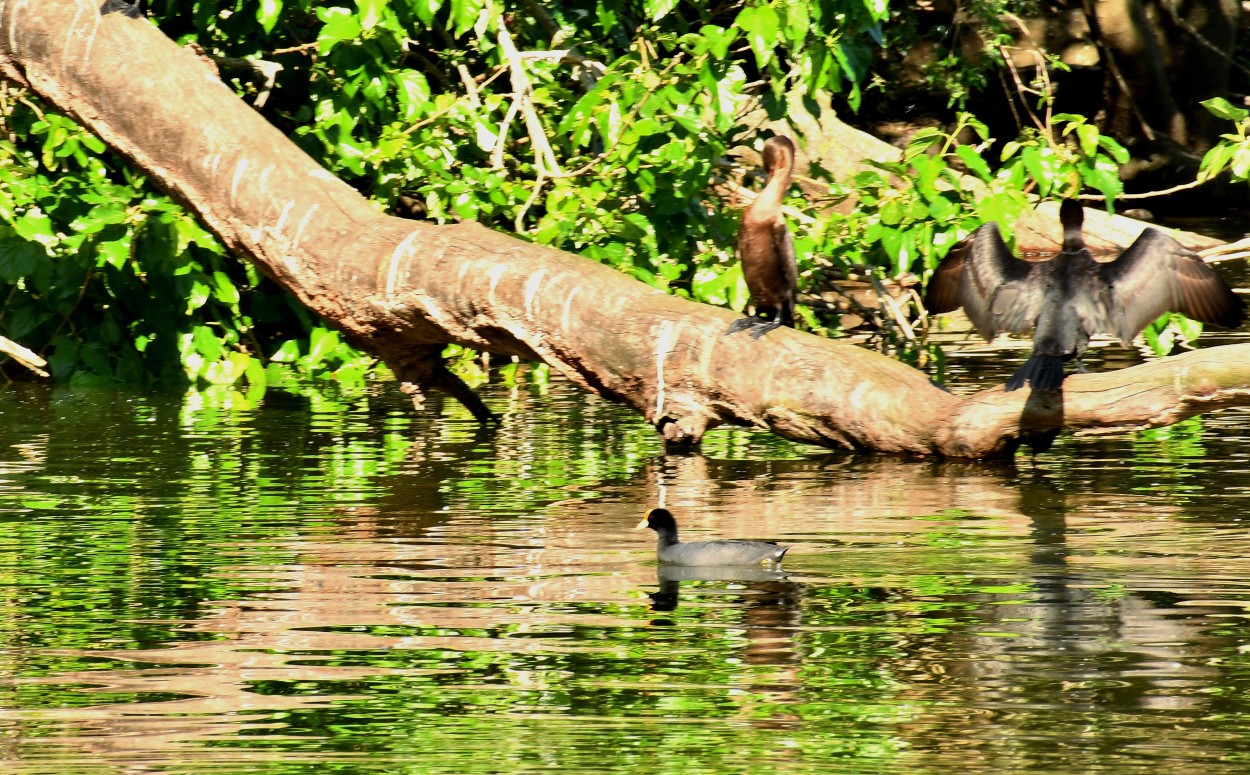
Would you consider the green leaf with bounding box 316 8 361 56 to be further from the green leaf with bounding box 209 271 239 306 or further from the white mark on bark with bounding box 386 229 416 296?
the green leaf with bounding box 209 271 239 306

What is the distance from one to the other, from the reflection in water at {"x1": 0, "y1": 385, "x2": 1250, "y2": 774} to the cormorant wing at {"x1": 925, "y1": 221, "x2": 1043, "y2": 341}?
67 centimetres

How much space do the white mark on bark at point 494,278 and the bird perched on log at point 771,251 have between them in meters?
1.08

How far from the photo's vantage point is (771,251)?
8352 millimetres

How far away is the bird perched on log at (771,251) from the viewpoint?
8352 mm

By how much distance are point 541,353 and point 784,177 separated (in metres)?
1.36

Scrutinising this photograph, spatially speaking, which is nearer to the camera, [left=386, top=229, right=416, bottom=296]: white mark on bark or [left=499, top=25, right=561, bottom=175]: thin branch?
[left=386, top=229, right=416, bottom=296]: white mark on bark

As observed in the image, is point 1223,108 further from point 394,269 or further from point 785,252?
point 394,269

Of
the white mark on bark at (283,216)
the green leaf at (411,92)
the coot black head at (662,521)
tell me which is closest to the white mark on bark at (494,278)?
the white mark on bark at (283,216)

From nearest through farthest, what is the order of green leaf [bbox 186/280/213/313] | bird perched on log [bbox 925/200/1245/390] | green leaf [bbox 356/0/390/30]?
bird perched on log [bbox 925/200/1245/390] → green leaf [bbox 356/0/390/30] → green leaf [bbox 186/280/213/313]

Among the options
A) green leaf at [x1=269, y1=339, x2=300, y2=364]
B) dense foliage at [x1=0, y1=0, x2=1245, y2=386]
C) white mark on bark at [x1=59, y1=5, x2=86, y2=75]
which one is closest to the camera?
dense foliage at [x1=0, y1=0, x2=1245, y2=386]

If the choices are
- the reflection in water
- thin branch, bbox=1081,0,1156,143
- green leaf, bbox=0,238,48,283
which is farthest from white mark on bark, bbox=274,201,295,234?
thin branch, bbox=1081,0,1156,143

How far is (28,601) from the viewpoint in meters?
5.66

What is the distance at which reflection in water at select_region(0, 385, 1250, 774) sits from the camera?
4.24m

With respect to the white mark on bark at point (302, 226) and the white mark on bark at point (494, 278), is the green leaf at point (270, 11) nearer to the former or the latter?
the white mark on bark at point (302, 226)
